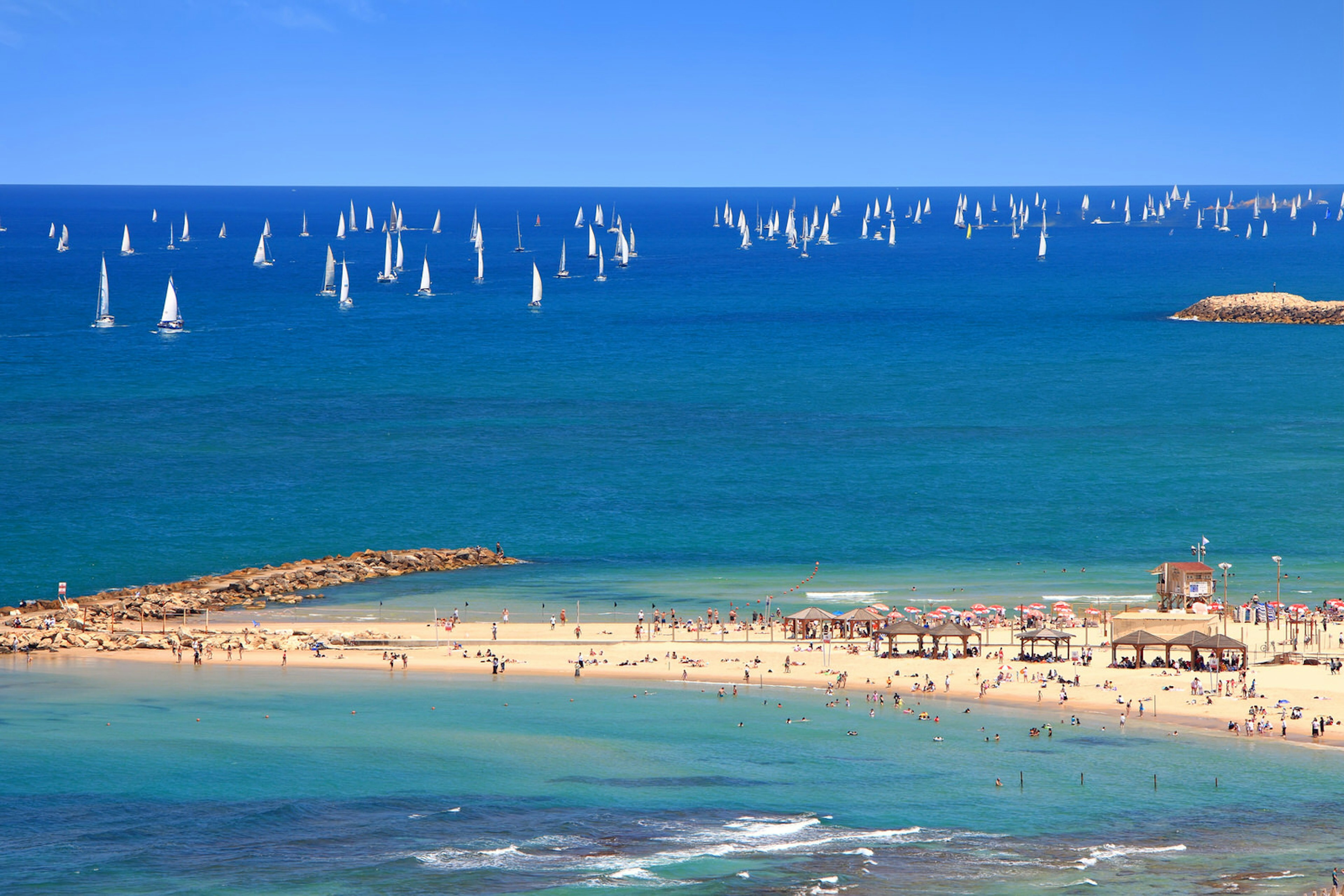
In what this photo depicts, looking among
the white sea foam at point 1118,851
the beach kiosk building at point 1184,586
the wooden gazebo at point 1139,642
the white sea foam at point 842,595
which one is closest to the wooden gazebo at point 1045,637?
the wooden gazebo at point 1139,642

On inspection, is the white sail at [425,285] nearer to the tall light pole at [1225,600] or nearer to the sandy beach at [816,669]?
the sandy beach at [816,669]

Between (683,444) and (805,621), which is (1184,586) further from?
(683,444)

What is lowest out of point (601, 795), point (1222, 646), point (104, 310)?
point (601, 795)

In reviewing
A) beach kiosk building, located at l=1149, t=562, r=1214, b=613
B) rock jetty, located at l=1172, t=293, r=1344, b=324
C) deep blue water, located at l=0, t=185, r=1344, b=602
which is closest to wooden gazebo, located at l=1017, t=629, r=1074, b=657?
beach kiosk building, located at l=1149, t=562, r=1214, b=613

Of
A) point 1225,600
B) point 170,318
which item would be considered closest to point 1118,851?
point 1225,600

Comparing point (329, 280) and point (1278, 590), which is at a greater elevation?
point (329, 280)

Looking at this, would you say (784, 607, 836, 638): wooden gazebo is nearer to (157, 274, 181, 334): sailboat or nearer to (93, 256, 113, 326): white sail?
(157, 274, 181, 334): sailboat

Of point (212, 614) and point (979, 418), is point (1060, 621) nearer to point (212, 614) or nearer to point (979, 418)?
point (212, 614)

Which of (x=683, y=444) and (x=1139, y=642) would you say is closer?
(x=1139, y=642)
